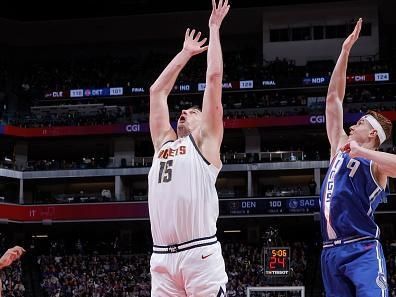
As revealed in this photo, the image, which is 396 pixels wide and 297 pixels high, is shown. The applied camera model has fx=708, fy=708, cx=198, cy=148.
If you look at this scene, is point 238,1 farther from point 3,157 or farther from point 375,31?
point 3,157

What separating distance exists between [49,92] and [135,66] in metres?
6.41

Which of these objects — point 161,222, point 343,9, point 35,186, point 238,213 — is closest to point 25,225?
point 35,186

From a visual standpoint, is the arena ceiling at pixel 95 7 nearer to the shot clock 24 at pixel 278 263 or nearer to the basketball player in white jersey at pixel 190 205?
the shot clock 24 at pixel 278 263

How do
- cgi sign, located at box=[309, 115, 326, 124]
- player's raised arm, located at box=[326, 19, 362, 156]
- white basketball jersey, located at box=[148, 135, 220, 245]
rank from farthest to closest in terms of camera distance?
cgi sign, located at box=[309, 115, 326, 124] → player's raised arm, located at box=[326, 19, 362, 156] → white basketball jersey, located at box=[148, 135, 220, 245]

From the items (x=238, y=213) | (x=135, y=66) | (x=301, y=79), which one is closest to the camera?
(x=238, y=213)

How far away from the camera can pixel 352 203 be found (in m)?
6.10

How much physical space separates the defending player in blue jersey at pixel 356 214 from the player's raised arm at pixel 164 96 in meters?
1.53

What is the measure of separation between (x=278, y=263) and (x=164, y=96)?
781 inches

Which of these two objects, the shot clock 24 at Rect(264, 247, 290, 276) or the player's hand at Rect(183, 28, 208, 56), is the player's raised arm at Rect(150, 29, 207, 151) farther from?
the shot clock 24 at Rect(264, 247, 290, 276)

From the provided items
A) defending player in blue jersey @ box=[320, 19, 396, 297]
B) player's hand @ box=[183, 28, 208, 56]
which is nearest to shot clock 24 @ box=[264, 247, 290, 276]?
defending player in blue jersey @ box=[320, 19, 396, 297]

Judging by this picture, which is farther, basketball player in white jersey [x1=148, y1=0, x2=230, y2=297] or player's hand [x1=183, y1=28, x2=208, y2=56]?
player's hand [x1=183, y1=28, x2=208, y2=56]

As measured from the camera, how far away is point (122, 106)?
1843 inches

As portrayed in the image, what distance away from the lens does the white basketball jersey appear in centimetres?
559

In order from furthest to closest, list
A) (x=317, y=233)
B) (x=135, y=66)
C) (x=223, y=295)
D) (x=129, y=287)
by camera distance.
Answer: (x=135, y=66)
(x=317, y=233)
(x=129, y=287)
(x=223, y=295)
